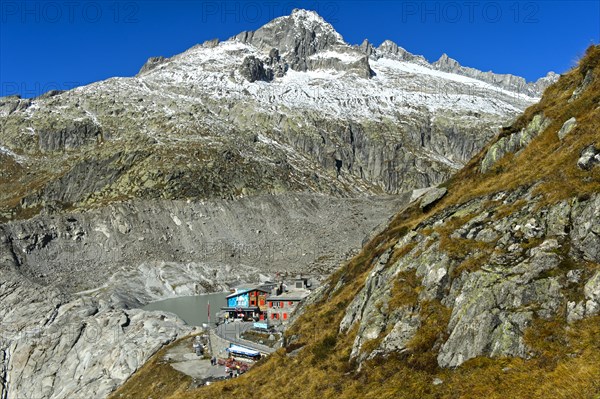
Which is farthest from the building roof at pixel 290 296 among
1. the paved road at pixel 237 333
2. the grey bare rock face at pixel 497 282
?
the grey bare rock face at pixel 497 282

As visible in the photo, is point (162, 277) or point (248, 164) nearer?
point (162, 277)

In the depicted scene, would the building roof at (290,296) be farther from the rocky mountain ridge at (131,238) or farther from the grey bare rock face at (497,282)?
the grey bare rock face at (497,282)

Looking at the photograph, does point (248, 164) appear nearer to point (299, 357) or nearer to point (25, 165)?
point (25, 165)

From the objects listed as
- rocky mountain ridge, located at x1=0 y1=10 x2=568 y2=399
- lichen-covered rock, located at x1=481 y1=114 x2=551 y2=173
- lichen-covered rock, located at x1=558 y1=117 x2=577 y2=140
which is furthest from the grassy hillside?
rocky mountain ridge, located at x1=0 y1=10 x2=568 y2=399

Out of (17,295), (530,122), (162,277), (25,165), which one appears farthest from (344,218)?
(25,165)

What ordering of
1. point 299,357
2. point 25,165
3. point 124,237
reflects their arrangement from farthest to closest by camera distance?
point 25,165 → point 124,237 → point 299,357
